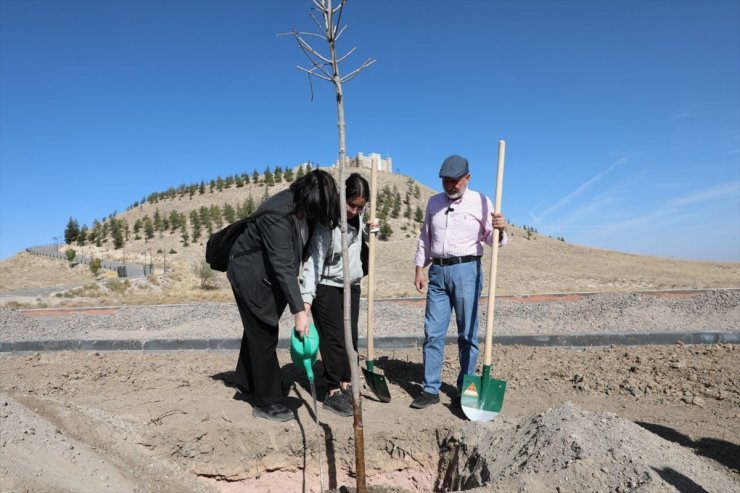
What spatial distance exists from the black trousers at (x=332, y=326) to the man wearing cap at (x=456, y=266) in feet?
1.97

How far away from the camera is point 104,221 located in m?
39.7

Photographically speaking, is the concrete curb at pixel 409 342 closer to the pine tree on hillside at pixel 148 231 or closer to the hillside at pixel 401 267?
the hillside at pixel 401 267

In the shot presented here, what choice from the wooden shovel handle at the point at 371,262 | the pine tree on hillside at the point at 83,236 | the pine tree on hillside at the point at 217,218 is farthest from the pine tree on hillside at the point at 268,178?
the wooden shovel handle at the point at 371,262

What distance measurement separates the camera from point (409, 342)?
5.71 meters

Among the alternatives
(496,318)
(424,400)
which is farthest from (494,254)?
(496,318)

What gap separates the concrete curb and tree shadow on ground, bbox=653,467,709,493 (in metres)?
3.27

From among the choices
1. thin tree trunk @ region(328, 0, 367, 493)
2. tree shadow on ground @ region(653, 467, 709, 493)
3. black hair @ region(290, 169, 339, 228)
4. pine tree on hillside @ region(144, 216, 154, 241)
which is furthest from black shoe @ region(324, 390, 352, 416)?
pine tree on hillside @ region(144, 216, 154, 241)

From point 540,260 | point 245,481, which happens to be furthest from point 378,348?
point 540,260

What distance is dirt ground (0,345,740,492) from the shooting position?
2346mm

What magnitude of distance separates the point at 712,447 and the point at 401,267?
19.8 meters

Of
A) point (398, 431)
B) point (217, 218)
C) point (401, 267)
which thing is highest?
point (217, 218)

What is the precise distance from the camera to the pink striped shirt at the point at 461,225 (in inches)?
145

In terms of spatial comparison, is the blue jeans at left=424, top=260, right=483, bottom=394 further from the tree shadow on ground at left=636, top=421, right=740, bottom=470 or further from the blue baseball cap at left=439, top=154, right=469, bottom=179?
the tree shadow on ground at left=636, top=421, right=740, bottom=470

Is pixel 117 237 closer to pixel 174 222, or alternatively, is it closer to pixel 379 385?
pixel 174 222
